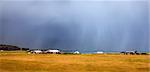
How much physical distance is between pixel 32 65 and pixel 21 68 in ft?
8.13

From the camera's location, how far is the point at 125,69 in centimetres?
4131

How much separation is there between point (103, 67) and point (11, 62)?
1363 centimetres

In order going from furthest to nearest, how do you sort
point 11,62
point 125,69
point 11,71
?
point 11,62 < point 125,69 < point 11,71

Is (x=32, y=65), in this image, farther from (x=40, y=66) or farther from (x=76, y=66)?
(x=76, y=66)

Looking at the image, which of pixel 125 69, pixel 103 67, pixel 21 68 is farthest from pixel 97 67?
pixel 21 68

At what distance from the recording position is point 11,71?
38.8 metres

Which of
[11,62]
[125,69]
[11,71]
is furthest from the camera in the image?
[11,62]

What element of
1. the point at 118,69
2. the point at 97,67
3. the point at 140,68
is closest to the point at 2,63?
the point at 97,67

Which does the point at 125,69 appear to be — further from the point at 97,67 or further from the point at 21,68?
the point at 21,68

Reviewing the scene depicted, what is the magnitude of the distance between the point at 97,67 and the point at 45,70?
7604 millimetres

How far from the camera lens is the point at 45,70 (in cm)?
4016

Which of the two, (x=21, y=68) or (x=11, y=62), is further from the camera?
(x=11, y=62)

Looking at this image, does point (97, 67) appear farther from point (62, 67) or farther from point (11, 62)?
point (11, 62)

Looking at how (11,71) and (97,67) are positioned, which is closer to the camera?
(11,71)
